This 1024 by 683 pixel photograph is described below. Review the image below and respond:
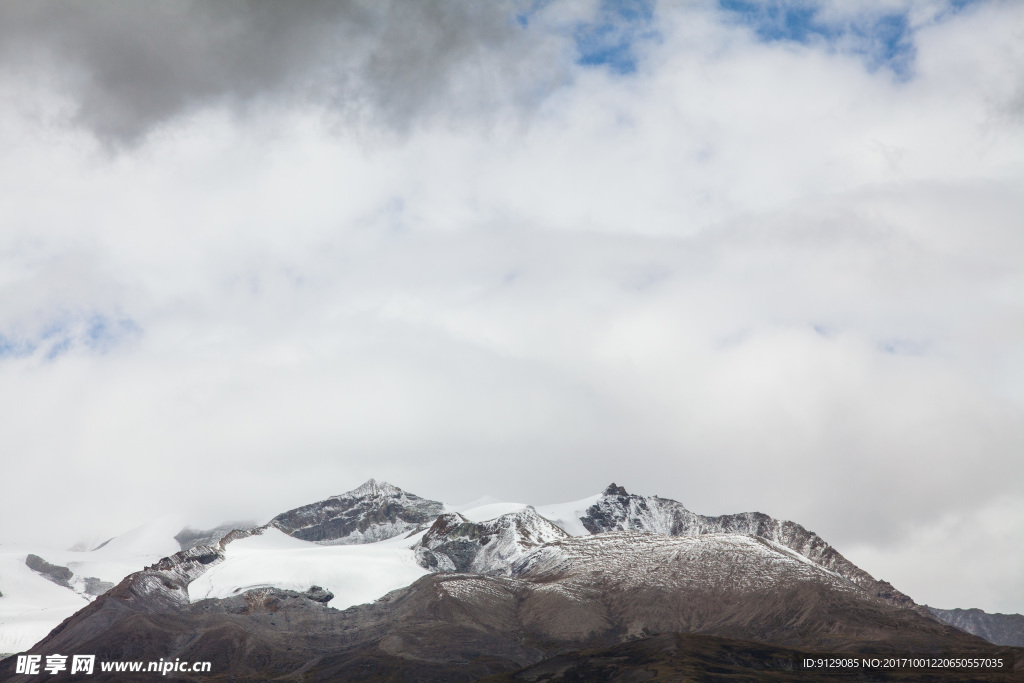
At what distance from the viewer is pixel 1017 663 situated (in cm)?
18925

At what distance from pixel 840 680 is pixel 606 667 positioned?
147 ft

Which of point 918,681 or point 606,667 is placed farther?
point 606,667

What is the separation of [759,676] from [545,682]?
42.1m

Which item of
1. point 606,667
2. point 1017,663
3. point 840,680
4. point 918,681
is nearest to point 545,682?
point 606,667

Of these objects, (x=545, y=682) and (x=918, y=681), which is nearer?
(x=918, y=681)

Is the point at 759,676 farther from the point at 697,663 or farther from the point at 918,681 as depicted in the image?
the point at 918,681

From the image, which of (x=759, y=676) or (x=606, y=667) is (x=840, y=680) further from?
(x=606, y=667)

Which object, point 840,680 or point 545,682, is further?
point 545,682

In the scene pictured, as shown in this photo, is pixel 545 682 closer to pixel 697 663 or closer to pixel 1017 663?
pixel 697 663

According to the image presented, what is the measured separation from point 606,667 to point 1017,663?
77.9 metres

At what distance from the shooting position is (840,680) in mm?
182500

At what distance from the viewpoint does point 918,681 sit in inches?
7082

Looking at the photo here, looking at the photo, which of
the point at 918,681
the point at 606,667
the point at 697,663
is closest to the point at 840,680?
the point at 918,681

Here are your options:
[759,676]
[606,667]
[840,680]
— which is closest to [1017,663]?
[840,680]
